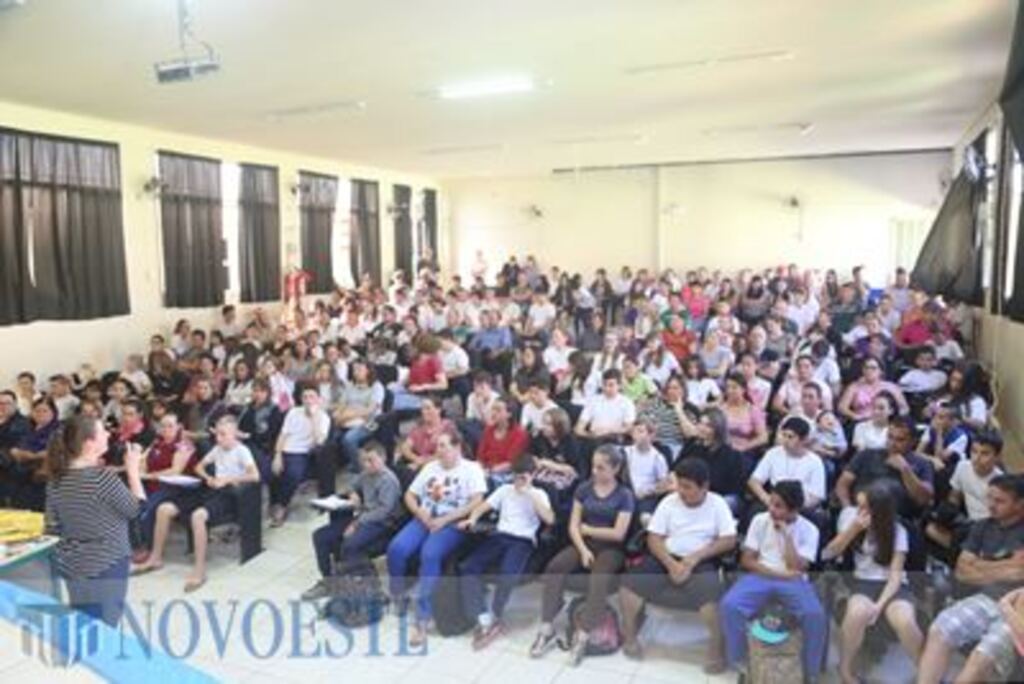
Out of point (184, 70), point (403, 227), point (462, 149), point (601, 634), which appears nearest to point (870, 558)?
point (601, 634)

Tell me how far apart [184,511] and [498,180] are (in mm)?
12645

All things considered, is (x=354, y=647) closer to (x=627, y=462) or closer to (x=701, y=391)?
(x=627, y=462)

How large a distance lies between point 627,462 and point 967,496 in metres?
1.89

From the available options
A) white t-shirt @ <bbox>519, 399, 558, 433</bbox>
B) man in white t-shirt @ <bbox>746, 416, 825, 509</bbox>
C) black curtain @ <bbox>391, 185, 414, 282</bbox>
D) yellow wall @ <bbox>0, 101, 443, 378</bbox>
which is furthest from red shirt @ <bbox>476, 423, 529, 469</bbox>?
black curtain @ <bbox>391, 185, 414, 282</bbox>

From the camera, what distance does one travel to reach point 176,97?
7570 mm

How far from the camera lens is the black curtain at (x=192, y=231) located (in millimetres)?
9742

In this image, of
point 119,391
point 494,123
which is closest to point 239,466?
point 119,391

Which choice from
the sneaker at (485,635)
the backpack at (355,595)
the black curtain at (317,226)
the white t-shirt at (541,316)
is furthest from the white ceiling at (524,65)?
the sneaker at (485,635)

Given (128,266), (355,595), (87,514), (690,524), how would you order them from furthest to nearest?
(128,266)
(355,595)
(690,524)
(87,514)

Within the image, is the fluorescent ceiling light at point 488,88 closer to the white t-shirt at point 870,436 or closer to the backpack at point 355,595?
the white t-shirt at point 870,436

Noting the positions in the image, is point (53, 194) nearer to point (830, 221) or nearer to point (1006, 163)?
point (1006, 163)

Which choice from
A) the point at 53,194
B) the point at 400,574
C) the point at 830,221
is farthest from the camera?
the point at 830,221

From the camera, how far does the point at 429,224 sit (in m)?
16.5

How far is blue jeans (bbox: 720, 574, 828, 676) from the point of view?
137 inches
